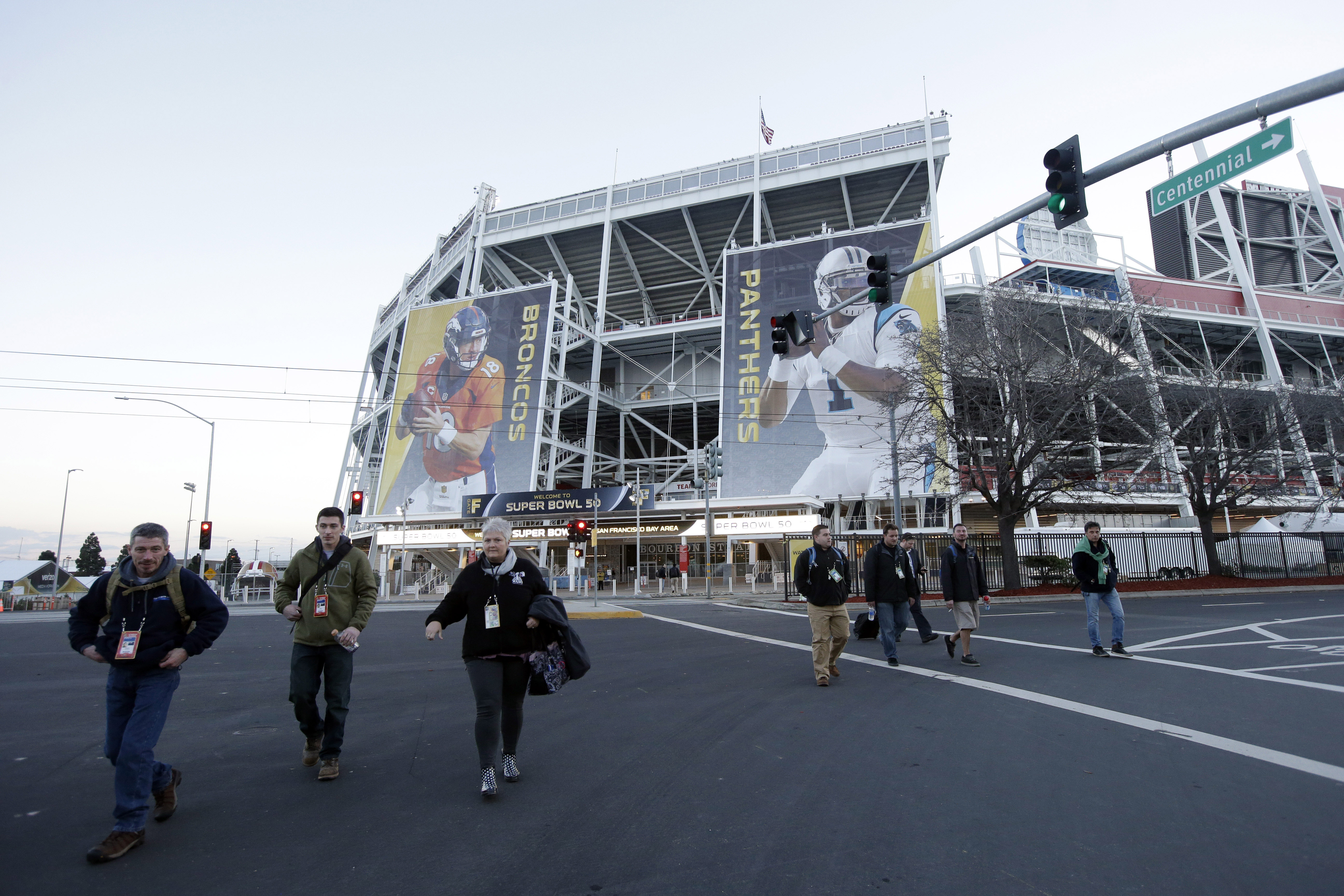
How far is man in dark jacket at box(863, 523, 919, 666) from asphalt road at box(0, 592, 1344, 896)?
2.50 ft

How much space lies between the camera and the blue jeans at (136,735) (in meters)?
3.39

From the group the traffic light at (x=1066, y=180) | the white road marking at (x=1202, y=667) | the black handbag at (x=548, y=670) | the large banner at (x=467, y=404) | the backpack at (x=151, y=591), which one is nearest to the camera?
the backpack at (x=151, y=591)

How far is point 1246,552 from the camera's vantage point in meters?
25.9

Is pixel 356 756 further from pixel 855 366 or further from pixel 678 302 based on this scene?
pixel 678 302

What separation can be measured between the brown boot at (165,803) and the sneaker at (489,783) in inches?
62.7

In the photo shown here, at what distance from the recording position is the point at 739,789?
4.12m

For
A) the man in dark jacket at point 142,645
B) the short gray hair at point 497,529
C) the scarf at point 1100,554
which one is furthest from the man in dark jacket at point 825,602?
the man in dark jacket at point 142,645

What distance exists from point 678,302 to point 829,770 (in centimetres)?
5063

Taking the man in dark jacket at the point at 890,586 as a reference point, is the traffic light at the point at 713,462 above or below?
above

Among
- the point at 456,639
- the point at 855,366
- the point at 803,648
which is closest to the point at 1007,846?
the point at 803,648

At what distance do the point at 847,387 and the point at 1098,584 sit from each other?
26881mm

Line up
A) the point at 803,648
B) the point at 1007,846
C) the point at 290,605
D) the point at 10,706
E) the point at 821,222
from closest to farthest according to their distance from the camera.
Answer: the point at 1007,846
the point at 290,605
the point at 10,706
the point at 803,648
the point at 821,222

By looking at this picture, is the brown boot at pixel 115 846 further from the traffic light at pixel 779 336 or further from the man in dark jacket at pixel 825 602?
the traffic light at pixel 779 336

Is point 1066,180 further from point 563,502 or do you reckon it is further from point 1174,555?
point 563,502
